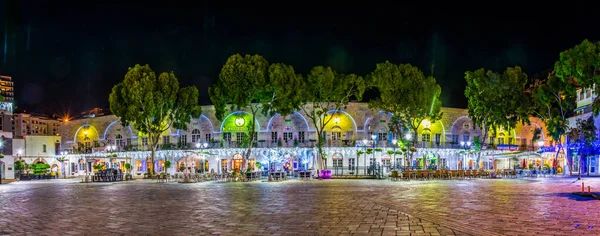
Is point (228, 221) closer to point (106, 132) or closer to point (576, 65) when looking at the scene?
point (576, 65)

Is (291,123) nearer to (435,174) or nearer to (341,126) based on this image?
(341,126)

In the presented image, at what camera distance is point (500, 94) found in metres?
46.8

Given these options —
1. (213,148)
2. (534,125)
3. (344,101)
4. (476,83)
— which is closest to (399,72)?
(344,101)

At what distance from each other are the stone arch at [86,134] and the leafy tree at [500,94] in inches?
1591

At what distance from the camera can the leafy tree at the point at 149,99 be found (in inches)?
1711

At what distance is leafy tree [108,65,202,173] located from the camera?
43.5 metres

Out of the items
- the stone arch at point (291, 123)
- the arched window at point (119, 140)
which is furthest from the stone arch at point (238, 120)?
the arched window at point (119, 140)

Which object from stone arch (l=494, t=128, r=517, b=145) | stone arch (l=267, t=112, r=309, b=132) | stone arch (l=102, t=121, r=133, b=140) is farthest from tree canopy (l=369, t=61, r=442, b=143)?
stone arch (l=102, t=121, r=133, b=140)

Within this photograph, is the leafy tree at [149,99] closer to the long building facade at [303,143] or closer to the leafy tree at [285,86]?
the long building facade at [303,143]

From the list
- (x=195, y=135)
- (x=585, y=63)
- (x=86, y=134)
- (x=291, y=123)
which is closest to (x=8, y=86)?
(x=86, y=134)

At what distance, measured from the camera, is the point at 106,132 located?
195 feet

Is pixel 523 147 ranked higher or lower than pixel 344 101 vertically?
lower

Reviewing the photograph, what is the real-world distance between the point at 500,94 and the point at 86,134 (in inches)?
1743

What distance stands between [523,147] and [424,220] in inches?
1947
